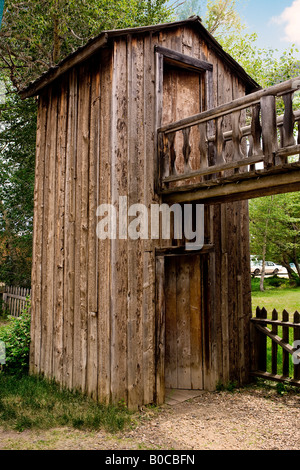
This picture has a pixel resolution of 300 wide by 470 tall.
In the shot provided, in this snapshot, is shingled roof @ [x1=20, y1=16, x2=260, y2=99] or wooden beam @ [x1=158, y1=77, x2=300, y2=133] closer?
wooden beam @ [x1=158, y1=77, x2=300, y2=133]

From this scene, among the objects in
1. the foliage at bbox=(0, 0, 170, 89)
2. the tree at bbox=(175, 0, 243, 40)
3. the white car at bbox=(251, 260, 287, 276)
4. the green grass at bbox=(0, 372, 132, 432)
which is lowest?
the green grass at bbox=(0, 372, 132, 432)

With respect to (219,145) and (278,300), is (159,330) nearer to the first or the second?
(219,145)

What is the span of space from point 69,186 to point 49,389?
3682 mm

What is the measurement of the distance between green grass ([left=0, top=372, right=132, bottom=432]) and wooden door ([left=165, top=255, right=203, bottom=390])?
6.27 feet

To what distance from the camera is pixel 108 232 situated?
6.52 metres

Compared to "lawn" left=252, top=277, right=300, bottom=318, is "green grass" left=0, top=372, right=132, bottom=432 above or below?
below

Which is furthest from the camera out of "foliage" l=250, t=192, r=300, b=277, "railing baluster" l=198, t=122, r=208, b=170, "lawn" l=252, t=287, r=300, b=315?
"foliage" l=250, t=192, r=300, b=277

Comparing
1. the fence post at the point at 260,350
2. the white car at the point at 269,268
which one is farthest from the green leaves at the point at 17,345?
the white car at the point at 269,268

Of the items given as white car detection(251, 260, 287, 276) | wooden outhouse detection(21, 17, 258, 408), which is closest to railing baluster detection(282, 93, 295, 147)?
wooden outhouse detection(21, 17, 258, 408)

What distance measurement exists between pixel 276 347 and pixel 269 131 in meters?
4.65

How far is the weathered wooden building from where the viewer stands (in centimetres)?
650

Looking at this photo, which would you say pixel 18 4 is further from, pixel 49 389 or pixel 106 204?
pixel 49 389

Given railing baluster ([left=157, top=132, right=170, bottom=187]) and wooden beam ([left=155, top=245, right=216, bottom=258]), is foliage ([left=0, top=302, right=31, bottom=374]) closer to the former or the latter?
wooden beam ([left=155, top=245, right=216, bottom=258])
